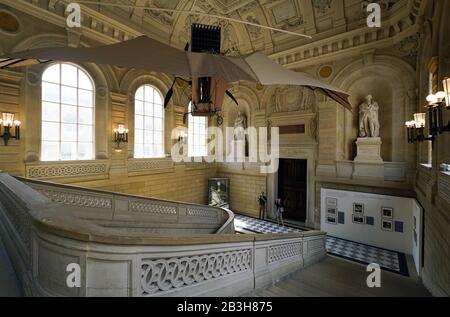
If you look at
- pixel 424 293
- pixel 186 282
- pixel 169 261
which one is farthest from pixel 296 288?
pixel 424 293

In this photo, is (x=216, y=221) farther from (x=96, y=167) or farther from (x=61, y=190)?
(x=96, y=167)

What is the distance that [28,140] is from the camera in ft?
22.9

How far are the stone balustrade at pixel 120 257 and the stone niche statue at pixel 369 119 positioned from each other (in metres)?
7.33

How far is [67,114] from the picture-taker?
7988 millimetres

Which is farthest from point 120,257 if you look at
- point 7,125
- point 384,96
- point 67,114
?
point 384,96

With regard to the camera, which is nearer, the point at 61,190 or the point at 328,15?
the point at 61,190

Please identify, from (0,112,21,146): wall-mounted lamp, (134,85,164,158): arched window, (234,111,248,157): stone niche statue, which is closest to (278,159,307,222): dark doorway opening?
(234,111,248,157): stone niche statue

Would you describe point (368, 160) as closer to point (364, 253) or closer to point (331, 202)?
point (331, 202)

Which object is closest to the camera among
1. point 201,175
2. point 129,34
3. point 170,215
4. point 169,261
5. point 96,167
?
point 169,261

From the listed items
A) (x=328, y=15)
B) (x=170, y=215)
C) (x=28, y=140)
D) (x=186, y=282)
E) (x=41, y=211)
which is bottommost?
(x=170, y=215)

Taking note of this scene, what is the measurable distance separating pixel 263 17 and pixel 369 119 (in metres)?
6.97

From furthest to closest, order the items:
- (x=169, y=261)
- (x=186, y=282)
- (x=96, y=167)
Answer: (x=96, y=167) < (x=186, y=282) < (x=169, y=261)

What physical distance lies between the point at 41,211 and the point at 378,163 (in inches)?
407

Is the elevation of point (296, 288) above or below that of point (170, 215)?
below
